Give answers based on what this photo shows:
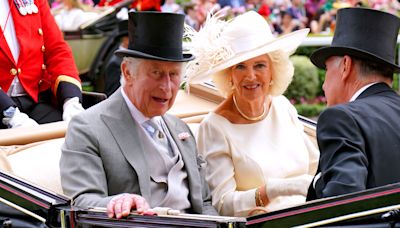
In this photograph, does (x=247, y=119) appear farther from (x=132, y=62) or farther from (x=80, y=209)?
(x=80, y=209)

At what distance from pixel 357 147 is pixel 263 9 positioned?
9950 mm

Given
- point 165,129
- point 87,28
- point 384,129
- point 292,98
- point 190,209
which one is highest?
point 384,129

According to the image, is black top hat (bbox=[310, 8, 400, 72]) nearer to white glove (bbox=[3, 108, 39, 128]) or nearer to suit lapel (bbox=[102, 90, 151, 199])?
suit lapel (bbox=[102, 90, 151, 199])

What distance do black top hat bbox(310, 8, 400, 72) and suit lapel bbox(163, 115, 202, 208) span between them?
64cm

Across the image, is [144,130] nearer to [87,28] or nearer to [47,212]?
[47,212]

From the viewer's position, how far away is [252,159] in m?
3.93

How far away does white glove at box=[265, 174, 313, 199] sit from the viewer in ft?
12.1

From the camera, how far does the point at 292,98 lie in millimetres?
11789

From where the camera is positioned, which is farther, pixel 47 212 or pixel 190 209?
pixel 190 209

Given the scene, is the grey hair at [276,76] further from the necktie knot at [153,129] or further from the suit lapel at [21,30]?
the suit lapel at [21,30]

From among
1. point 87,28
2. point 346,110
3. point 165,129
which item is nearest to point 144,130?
point 165,129

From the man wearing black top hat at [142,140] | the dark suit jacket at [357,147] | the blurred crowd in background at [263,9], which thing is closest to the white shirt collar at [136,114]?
the man wearing black top hat at [142,140]

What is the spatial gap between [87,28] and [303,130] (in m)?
7.36

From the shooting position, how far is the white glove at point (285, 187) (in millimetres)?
3691
